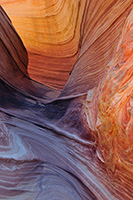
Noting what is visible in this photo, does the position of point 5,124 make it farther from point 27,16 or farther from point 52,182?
point 27,16

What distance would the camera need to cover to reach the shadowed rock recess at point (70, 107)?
0.63 m

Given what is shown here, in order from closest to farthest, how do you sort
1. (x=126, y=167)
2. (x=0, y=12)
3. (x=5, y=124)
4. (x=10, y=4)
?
(x=126, y=167) → (x=5, y=124) → (x=0, y=12) → (x=10, y=4)

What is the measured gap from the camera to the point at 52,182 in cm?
70

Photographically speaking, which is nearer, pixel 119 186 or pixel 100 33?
pixel 119 186

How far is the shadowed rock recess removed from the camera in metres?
0.63

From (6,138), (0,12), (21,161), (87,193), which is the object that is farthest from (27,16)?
(87,193)

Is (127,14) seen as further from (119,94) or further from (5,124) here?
(5,124)

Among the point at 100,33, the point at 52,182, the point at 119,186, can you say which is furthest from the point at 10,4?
the point at 119,186

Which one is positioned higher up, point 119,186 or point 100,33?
point 100,33

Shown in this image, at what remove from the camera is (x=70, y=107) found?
1.03 meters

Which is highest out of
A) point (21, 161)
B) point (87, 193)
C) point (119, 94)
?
point (119, 94)

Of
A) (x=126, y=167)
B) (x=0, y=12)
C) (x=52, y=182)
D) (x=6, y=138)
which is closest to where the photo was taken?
(x=126, y=167)

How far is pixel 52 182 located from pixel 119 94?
1.31ft

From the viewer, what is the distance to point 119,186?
62 centimetres
